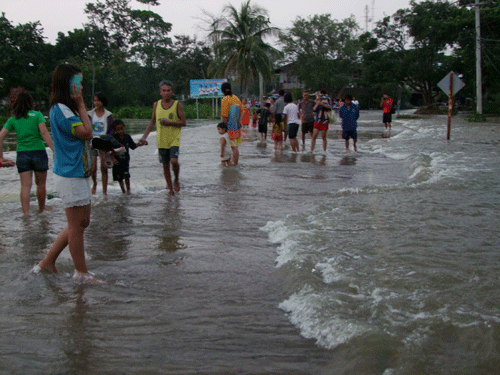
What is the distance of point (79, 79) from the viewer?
4047 mm

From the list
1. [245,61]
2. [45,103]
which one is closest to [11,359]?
[245,61]

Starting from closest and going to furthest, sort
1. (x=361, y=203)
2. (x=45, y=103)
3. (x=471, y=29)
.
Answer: (x=361, y=203), (x=471, y=29), (x=45, y=103)

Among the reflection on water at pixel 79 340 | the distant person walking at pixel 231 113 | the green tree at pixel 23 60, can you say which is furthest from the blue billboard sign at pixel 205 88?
the reflection on water at pixel 79 340

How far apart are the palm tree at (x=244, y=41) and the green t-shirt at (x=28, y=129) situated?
33.7 meters

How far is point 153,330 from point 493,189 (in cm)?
667

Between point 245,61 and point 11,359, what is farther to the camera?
point 245,61

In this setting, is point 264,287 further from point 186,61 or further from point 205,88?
point 186,61

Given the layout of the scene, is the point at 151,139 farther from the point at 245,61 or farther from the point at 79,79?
the point at 245,61

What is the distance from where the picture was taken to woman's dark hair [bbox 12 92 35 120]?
6414 millimetres

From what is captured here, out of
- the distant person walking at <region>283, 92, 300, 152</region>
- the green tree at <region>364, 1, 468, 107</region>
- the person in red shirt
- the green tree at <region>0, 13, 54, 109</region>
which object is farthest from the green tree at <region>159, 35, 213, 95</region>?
the distant person walking at <region>283, 92, 300, 152</region>

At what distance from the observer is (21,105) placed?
6.41m

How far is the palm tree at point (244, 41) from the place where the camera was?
39219mm

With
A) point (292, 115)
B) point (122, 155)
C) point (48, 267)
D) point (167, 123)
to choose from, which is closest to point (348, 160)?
point (292, 115)

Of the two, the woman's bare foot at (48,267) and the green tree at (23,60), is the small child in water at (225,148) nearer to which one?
the woman's bare foot at (48,267)
